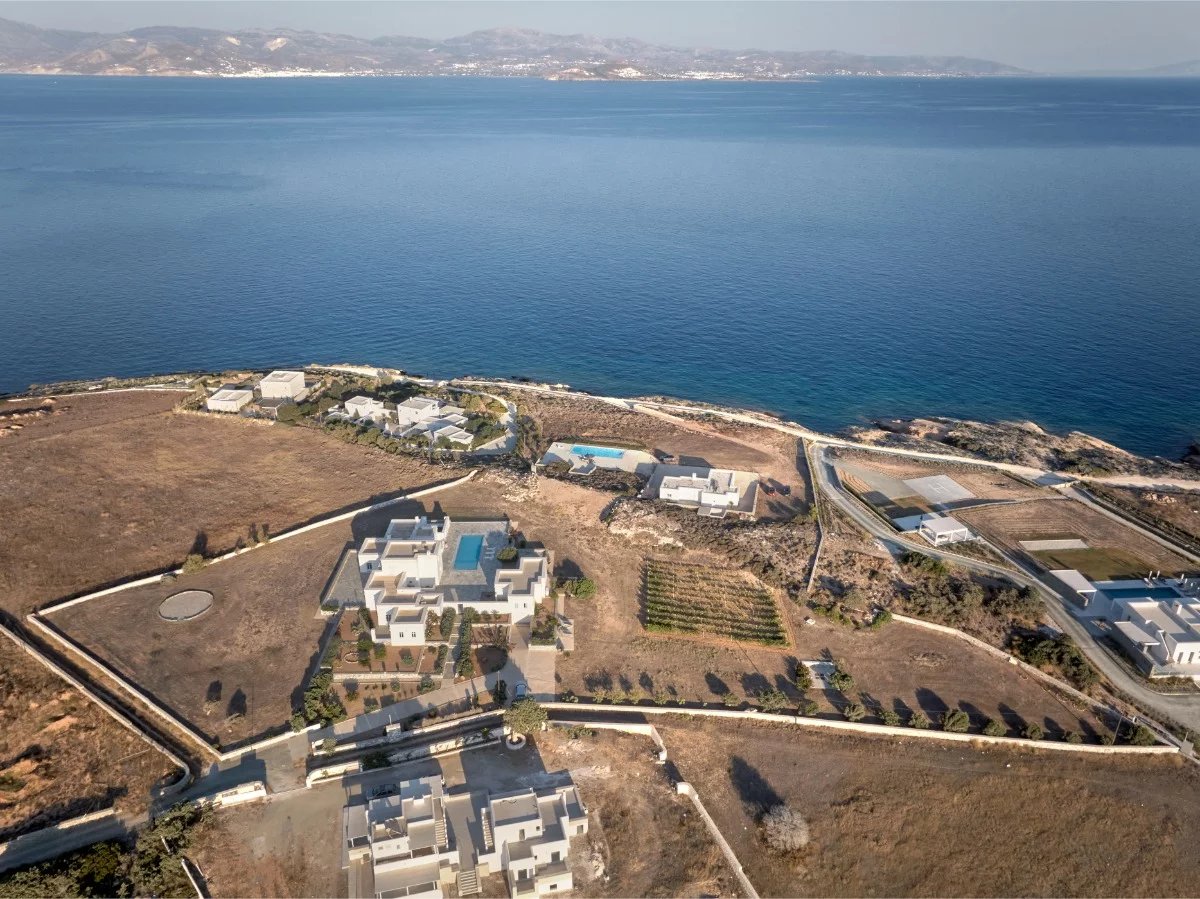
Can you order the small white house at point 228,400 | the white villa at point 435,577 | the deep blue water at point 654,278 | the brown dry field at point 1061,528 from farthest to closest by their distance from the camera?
the deep blue water at point 654,278 < the small white house at point 228,400 < the brown dry field at point 1061,528 < the white villa at point 435,577

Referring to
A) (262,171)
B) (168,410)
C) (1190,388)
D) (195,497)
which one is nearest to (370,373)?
(168,410)

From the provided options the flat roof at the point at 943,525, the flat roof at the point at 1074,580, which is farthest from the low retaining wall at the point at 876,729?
the flat roof at the point at 943,525

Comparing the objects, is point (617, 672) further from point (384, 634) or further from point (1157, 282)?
point (1157, 282)

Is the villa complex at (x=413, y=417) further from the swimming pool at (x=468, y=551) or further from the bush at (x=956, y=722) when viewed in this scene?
the bush at (x=956, y=722)

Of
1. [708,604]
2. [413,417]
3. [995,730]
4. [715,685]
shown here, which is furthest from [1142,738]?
[413,417]

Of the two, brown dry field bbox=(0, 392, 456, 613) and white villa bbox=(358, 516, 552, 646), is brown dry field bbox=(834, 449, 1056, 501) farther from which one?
brown dry field bbox=(0, 392, 456, 613)
